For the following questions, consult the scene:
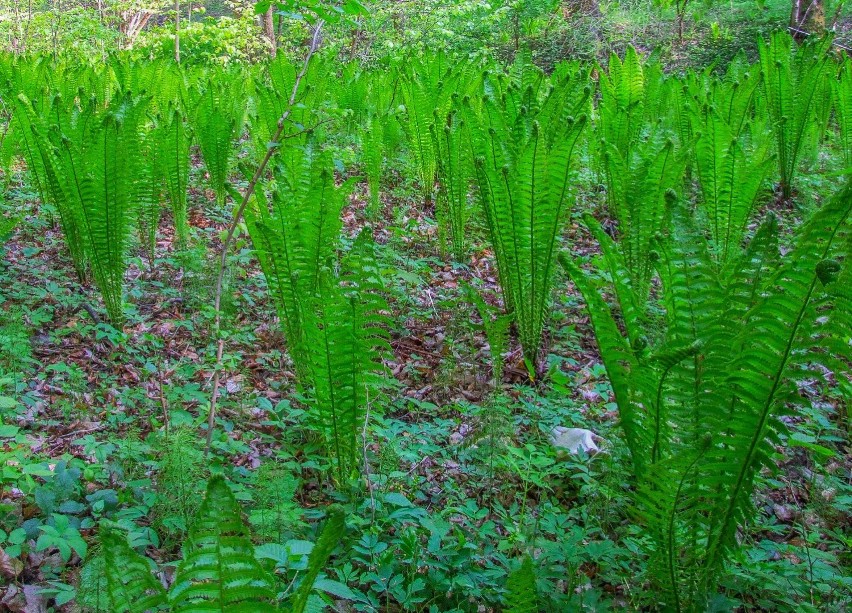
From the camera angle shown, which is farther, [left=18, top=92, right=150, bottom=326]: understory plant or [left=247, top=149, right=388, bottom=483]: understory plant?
[left=18, top=92, right=150, bottom=326]: understory plant

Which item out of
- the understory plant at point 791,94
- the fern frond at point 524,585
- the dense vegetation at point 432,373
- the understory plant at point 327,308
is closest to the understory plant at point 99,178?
the dense vegetation at point 432,373

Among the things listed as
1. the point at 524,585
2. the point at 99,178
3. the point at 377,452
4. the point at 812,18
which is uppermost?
the point at 812,18

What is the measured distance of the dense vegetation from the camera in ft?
4.69

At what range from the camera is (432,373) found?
2.78m

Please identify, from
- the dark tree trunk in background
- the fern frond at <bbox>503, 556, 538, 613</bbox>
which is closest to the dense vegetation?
the fern frond at <bbox>503, 556, 538, 613</bbox>

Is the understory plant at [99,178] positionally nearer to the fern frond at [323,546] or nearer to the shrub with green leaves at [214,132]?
the shrub with green leaves at [214,132]

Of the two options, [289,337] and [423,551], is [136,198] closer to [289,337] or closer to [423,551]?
[289,337]

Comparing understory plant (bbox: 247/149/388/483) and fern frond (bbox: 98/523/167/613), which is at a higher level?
understory plant (bbox: 247/149/388/483)

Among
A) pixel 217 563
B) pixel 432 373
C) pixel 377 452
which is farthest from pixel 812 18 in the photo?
pixel 217 563

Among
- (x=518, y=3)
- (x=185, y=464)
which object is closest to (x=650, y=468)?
(x=185, y=464)

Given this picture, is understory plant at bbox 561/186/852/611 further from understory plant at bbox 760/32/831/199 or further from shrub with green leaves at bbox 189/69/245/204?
understory plant at bbox 760/32/831/199

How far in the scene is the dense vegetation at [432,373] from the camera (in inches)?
56.3

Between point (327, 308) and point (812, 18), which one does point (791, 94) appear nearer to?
point (327, 308)

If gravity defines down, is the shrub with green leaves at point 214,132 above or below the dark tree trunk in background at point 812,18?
below
